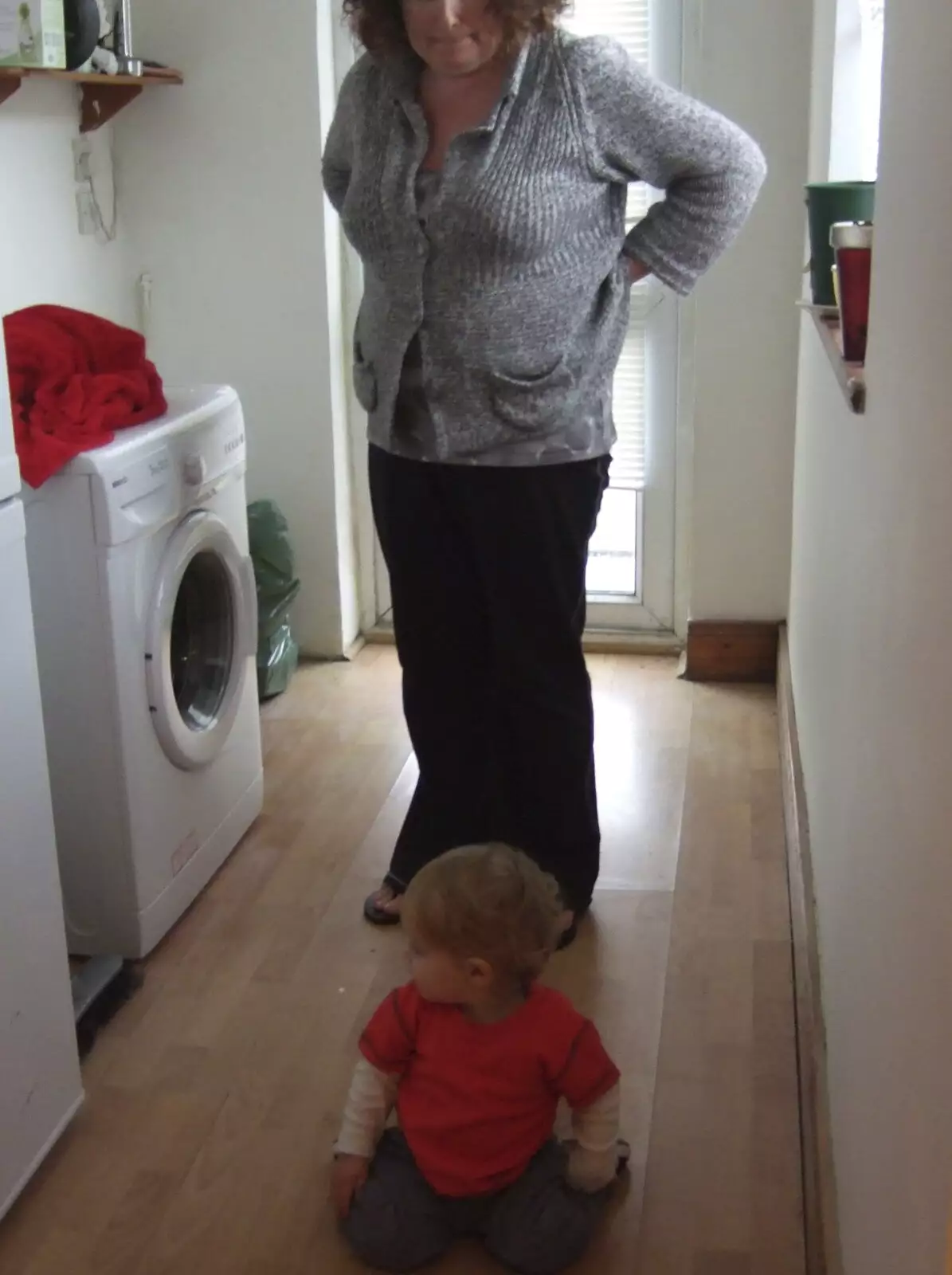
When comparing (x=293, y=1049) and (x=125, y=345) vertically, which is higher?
(x=125, y=345)

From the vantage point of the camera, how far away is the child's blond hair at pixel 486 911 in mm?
1447

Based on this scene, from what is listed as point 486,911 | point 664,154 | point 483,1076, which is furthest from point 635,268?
point 483,1076

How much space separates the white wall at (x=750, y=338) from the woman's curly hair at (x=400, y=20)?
1.18 meters

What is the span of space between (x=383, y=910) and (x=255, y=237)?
5.31ft

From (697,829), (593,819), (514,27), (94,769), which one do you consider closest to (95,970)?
(94,769)

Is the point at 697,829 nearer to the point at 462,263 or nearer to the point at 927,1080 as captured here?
the point at 462,263

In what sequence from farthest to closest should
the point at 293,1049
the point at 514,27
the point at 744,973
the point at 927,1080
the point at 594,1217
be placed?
the point at 744,973 < the point at 293,1049 < the point at 514,27 < the point at 594,1217 < the point at 927,1080

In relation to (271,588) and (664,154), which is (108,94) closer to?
(271,588)

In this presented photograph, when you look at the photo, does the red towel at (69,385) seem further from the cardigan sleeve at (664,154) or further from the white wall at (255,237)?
the white wall at (255,237)

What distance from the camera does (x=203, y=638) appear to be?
242 cm

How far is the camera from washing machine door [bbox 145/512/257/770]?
2119mm

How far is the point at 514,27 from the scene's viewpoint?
1785mm

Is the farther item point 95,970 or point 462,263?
point 95,970

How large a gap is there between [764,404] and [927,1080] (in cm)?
232
